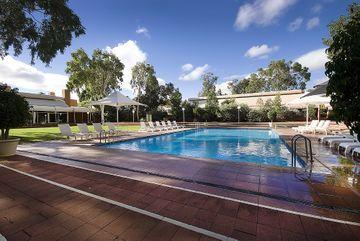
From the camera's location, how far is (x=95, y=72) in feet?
119

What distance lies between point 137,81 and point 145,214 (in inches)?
1565

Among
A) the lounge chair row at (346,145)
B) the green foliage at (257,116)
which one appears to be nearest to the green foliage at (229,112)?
the green foliage at (257,116)

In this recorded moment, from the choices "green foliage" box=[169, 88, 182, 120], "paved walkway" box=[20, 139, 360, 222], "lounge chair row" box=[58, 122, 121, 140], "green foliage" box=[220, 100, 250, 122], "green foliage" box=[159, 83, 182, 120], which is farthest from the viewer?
→ "green foliage" box=[159, 83, 182, 120]

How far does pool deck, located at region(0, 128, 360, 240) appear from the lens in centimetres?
314

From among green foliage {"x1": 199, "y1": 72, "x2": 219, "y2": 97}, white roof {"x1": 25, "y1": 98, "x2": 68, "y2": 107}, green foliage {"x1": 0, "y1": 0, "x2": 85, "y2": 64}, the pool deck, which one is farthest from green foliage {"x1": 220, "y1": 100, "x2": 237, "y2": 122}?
white roof {"x1": 25, "y1": 98, "x2": 68, "y2": 107}

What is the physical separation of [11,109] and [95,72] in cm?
3022

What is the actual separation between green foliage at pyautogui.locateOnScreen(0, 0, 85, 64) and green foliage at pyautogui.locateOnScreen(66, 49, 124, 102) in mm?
21844

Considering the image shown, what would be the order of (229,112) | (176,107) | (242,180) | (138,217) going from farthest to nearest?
(176,107) < (229,112) < (242,180) < (138,217)

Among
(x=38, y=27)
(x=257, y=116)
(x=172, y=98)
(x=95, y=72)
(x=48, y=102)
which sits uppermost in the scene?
(x=95, y=72)

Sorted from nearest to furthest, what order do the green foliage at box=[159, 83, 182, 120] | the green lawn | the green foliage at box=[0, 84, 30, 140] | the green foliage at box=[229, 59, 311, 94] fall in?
the green foliage at box=[0, 84, 30, 140], the green lawn, the green foliage at box=[159, 83, 182, 120], the green foliage at box=[229, 59, 311, 94]

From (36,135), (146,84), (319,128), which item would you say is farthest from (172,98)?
(319,128)

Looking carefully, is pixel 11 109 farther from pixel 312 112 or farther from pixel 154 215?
pixel 312 112

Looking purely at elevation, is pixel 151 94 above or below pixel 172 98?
above

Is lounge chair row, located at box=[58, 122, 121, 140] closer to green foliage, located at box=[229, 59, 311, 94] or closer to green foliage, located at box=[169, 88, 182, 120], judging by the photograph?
green foliage, located at box=[169, 88, 182, 120]
